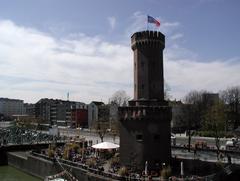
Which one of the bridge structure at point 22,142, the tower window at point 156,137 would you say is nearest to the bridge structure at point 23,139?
the bridge structure at point 22,142

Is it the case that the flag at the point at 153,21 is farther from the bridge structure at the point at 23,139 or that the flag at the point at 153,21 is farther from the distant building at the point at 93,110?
the distant building at the point at 93,110

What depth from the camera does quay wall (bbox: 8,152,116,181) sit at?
39.4 meters

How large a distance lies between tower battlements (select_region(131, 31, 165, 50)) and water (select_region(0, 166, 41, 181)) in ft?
80.2

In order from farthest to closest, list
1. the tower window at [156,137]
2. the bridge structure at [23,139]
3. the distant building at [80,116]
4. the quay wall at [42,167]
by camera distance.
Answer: the distant building at [80,116]
the bridge structure at [23,139]
the tower window at [156,137]
the quay wall at [42,167]

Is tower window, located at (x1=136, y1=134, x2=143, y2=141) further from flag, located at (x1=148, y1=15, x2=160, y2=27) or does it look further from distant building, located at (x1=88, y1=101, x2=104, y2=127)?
distant building, located at (x1=88, y1=101, x2=104, y2=127)

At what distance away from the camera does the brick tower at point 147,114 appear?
135 ft

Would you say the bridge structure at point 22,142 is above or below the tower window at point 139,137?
below

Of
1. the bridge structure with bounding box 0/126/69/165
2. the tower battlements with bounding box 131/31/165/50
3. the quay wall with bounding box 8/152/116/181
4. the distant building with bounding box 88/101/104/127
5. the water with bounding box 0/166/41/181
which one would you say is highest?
the tower battlements with bounding box 131/31/165/50

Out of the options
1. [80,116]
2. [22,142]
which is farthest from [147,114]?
[80,116]

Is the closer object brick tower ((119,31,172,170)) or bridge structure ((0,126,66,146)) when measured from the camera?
brick tower ((119,31,172,170))

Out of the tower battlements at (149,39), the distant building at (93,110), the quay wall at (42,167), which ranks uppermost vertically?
the tower battlements at (149,39)

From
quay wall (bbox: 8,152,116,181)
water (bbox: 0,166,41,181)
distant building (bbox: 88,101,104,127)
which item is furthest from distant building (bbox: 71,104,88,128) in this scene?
water (bbox: 0,166,41,181)

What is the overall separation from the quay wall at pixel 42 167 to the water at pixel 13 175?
0.72 meters

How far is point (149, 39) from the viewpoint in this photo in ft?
143
